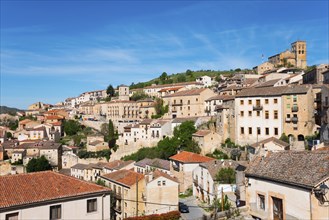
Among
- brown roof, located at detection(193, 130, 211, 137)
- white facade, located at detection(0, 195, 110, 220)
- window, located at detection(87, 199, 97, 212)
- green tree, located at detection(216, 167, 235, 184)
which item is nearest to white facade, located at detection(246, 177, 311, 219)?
white facade, located at detection(0, 195, 110, 220)

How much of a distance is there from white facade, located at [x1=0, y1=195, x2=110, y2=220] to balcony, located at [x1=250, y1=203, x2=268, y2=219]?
912cm

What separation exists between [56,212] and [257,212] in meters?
10.8

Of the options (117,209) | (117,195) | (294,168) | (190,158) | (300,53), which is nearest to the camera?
(294,168)

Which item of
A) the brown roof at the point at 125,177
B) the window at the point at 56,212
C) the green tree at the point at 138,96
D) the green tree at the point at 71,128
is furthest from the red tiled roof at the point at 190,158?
the green tree at the point at 138,96

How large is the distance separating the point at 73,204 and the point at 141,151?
46.2 meters

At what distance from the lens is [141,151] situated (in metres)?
65.1

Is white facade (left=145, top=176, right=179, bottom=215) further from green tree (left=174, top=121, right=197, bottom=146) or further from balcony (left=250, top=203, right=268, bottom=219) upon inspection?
green tree (left=174, top=121, right=197, bottom=146)

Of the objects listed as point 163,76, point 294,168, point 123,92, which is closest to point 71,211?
point 294,168

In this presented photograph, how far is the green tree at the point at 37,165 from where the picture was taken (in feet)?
213

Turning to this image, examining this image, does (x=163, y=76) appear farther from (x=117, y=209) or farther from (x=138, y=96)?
(x=117, y=209)

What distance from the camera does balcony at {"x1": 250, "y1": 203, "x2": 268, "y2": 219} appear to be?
46.1 feet

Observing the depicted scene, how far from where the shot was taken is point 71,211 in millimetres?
18844

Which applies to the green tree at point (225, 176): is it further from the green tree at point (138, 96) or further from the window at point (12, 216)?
the green tree at point (138, 96)

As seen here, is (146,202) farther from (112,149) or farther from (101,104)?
(101,104)
